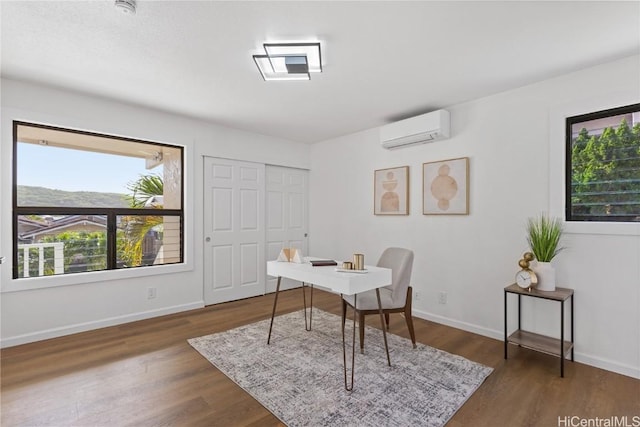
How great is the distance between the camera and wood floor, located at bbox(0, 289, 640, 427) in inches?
72.0

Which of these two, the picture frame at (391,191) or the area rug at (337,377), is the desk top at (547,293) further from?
the picture frame at (391,191)

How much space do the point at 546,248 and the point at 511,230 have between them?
1.34ft

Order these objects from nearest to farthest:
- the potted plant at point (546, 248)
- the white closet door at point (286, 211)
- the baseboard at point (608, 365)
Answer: the baseboard at point (608, 365)
the potted plant at point (546, 248)
the white closet door at point (286, 211)

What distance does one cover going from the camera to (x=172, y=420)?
5.90 feet

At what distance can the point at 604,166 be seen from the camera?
2.46 meters

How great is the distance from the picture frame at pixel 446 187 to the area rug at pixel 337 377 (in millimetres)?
1481

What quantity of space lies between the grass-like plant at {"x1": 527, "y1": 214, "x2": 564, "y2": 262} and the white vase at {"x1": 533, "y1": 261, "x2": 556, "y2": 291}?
0.21 feet

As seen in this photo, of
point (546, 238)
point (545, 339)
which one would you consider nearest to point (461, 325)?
point (545, 339)

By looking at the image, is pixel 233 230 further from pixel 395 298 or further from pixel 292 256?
pixel 395 298

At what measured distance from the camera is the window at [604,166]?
7.67ft

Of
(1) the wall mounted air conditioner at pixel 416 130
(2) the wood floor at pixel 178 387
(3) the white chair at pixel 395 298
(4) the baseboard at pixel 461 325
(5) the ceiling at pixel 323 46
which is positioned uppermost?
(5) the ceiling at pixel 323 46

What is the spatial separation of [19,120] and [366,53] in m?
3.22

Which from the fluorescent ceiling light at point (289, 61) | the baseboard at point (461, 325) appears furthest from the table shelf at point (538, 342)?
the fluorescent ceiling light at point (289, 61)

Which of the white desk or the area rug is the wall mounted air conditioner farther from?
the area rug
